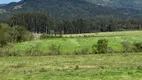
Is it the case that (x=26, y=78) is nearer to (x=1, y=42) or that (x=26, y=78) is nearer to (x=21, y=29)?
(x=1, y=42)

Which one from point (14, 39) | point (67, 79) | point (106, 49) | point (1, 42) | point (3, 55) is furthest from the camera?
point (14, 39)

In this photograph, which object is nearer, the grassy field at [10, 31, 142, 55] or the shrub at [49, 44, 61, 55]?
the shrub at [49, 44, 61, 55]

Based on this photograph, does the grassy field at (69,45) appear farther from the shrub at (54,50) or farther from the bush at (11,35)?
the bush at (11,35)

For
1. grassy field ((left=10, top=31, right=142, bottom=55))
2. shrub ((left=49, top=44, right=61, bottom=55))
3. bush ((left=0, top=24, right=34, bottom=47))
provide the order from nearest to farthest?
shrub ((left=49, top=44, right=61, bottom=55)) < grassy field ((left=10, top=31, right=142, bottom=55)) < bush ((left=0, top=24, right=34, bottom=47))

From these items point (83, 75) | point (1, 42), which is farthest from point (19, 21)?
point (83, 75)

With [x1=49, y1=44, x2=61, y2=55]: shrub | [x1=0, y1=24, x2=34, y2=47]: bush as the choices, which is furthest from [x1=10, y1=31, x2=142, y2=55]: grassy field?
[x1=0, y1=24, x2=34, y2=47]: bush

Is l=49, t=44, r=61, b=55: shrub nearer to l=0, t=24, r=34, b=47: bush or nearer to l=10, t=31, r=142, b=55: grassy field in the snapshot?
l=10, t=31, r=142, b=55: grassy field

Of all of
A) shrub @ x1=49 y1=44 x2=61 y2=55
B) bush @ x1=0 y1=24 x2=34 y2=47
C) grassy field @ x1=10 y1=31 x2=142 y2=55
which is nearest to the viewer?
shrub @ x1=49 y1=44 x2=61 y2=55

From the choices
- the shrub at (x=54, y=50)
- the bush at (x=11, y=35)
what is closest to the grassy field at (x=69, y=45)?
the shrub at (x=54, y=50)

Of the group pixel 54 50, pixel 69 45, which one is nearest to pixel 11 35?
pixel 69 45

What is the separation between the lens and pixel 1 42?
276ft

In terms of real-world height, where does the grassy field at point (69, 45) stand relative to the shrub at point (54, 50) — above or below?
below

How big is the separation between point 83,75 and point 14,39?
269 ft

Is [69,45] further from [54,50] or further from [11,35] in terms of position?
[11,35]
